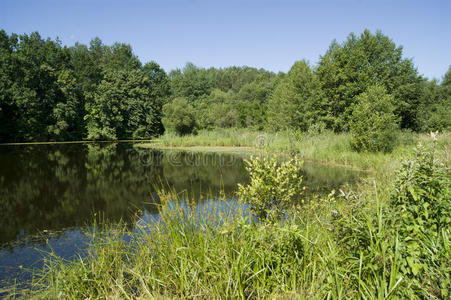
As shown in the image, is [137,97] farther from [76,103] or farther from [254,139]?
[254,139]

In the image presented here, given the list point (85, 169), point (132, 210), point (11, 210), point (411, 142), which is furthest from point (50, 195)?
point (411, 142)

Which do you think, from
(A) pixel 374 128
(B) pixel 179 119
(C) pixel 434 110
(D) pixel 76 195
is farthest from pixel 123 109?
(C) pixel 434 110

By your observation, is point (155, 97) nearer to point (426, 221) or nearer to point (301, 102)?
point (301, 102)

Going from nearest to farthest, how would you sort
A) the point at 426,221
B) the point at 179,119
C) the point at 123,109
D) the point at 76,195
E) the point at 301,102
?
the point at 426,221
the point at 76,195
the point at 301,102
the point at 179,119
the point at 123,109

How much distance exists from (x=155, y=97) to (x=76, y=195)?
3621 centimetres

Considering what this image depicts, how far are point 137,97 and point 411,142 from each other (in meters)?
33.5

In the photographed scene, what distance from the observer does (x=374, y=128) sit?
491 inches

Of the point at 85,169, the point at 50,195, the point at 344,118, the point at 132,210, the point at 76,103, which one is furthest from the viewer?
the point at 76,103

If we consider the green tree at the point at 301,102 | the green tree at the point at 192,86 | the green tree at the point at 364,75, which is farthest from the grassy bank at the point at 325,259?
the green tree at the point at 192,86

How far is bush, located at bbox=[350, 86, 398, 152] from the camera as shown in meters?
12.3

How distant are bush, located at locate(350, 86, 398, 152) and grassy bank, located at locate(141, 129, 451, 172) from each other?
1.54ft

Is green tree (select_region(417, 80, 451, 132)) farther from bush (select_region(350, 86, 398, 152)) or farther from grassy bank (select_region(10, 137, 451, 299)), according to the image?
grassy bank (select_region(10, 137, 451, 299))

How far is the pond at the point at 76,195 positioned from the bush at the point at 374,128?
2.45 m

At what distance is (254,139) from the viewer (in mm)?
20078
